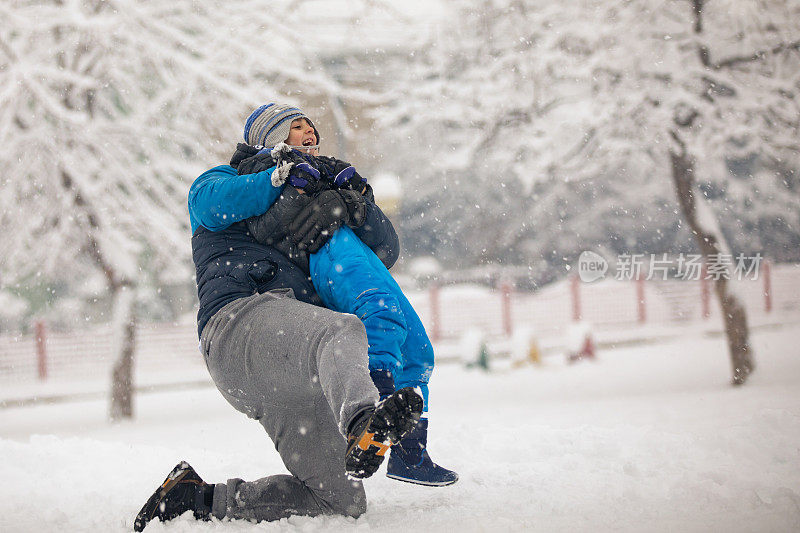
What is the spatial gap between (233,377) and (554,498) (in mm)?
1241

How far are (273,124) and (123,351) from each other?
6.20 metres

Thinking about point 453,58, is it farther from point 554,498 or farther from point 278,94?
point 554,498

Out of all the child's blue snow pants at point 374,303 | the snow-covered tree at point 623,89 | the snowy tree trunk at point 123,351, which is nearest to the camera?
the child's blue snow pants at point 374,303

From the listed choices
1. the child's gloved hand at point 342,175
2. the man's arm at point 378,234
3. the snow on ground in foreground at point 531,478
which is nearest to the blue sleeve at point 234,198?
the child's gloved hand at point 342,175

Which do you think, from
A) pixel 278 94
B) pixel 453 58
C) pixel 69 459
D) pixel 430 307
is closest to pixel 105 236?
pixel 278 94

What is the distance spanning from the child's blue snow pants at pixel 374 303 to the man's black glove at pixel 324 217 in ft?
0.13

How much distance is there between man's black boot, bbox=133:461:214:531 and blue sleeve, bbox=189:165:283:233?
0.85 m

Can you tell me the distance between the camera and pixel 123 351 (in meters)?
7.95

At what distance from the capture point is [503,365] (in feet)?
38.4

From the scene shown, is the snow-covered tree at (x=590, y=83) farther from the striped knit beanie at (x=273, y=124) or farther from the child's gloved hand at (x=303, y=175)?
the child's gloved hand at (x=303, y=175)

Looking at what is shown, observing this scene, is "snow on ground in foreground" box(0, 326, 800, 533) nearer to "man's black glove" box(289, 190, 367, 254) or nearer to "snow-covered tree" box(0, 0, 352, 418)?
"man's black glove" box(289, 190, 367, 254)

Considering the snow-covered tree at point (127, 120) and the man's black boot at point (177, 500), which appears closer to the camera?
the man's black boot at point (177, 500)

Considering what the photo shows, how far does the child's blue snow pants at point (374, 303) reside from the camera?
2.14m

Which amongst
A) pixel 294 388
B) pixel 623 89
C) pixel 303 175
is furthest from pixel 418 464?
pixel 623 89
